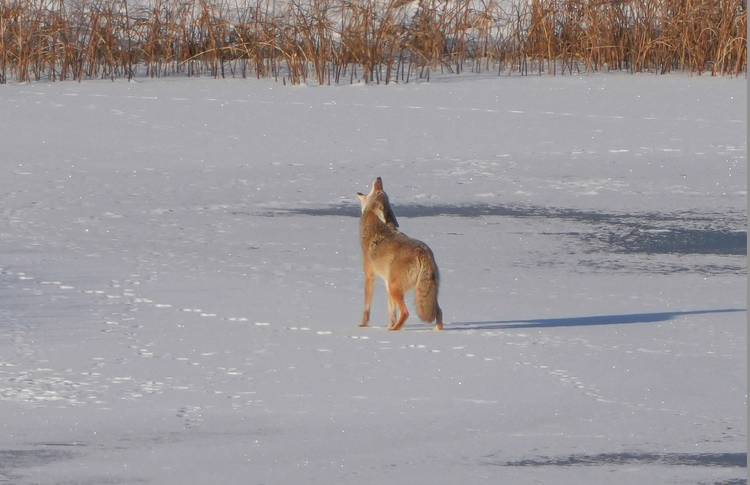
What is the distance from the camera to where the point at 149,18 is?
14.4 meters

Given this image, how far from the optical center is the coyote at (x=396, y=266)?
18.9 ft

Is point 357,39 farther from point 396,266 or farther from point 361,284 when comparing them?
point 396,266

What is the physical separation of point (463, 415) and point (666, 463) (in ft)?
2.56

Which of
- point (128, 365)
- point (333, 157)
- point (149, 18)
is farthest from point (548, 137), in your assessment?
point (128, 365)

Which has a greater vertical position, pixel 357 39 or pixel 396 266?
pixel 357 39

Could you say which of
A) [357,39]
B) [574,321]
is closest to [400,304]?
[574,321]

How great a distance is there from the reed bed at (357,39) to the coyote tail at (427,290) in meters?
7.96

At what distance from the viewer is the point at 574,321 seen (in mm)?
6012

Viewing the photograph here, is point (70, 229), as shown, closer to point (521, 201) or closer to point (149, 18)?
point (521, 201)

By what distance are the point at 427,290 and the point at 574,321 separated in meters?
0.76

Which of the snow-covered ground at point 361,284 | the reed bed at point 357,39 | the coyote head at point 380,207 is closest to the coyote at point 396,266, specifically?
the coyote head at point 380,207

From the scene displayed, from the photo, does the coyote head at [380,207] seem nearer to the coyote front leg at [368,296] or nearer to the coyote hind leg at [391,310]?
the coyote front leg at [368,296]

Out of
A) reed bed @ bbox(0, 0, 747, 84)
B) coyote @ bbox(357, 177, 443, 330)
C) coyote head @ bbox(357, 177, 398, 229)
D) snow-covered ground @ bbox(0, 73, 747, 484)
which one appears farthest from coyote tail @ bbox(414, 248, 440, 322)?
reed bed @ bbox(0, 0, 747, 84)

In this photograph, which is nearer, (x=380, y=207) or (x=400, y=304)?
(x=400, y=304)
